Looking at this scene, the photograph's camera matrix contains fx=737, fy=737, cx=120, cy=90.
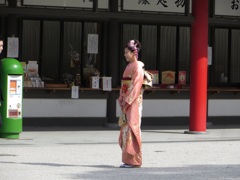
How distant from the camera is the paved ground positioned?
10992mm

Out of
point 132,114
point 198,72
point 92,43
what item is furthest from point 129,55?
point 92,43

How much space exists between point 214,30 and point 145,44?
2151 mm

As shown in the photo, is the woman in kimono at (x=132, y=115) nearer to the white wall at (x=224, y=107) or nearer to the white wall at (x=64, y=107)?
the white wall at (x=64, y=107)

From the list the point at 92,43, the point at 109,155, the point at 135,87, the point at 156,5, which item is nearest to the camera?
the point at 135,87

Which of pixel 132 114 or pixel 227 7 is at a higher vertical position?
pixel 227 7

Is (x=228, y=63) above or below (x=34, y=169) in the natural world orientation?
above

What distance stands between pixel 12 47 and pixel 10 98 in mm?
3442

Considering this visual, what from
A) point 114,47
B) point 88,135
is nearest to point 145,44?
point 114,47

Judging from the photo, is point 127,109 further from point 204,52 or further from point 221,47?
point 221,47

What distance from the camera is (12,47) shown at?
19156mm

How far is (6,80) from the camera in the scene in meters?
15.9

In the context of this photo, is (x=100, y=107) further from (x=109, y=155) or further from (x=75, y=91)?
(x=109, y=155)

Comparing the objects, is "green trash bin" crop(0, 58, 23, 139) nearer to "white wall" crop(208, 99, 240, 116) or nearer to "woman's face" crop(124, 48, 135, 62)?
"woman's face" crop(124, 48, 135, 62)

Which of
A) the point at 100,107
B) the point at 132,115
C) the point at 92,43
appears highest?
the point at 92,43
